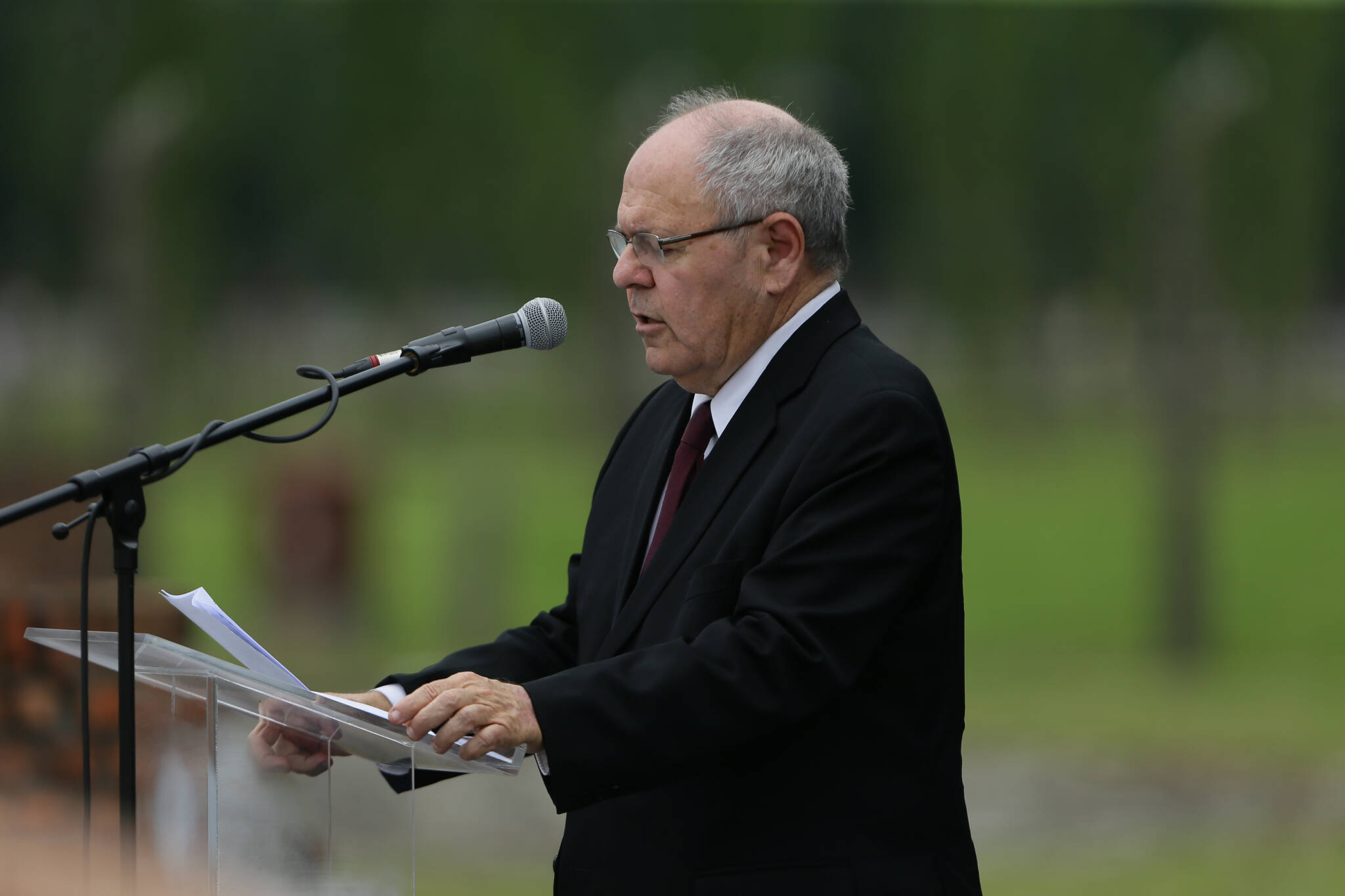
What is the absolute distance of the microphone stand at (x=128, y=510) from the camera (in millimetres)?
1644

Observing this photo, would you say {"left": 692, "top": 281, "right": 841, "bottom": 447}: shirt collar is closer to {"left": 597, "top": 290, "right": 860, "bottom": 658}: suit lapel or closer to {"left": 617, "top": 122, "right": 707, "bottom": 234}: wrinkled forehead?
{"left": 597, "top": 290, "right": 860, "bottom": 658}: suit lapel

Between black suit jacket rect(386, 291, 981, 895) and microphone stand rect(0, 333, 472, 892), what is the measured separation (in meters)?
0.49

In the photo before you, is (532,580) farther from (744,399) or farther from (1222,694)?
(744,399)

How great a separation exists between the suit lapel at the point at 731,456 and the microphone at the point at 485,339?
0.30 metres

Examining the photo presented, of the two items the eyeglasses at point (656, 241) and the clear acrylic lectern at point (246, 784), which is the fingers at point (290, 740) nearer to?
the clear acrylic lectern at point (246, 784)

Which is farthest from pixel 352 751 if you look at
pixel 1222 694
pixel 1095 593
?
pixel 1095 593

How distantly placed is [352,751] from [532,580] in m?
6.91

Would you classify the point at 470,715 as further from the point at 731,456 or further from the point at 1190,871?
the point at 1190,871

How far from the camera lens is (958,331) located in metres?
8.98

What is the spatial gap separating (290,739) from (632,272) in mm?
836

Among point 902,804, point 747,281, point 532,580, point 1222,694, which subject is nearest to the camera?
point 902,804

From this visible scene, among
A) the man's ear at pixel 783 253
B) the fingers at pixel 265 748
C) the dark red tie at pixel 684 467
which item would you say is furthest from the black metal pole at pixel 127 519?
the man's ear at pixel 783 253

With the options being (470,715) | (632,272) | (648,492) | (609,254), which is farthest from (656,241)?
(609,254)

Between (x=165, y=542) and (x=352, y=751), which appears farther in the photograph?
(x=165, y=542)
